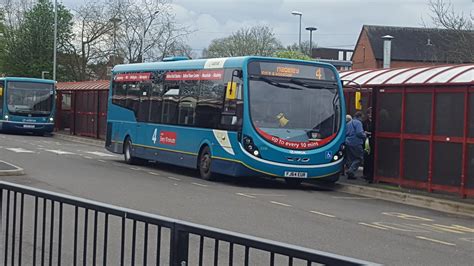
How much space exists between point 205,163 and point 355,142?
377 cm

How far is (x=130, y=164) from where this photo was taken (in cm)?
2430

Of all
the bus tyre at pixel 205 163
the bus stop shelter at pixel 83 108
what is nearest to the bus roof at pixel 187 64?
the bus tyre at pixel 205 163

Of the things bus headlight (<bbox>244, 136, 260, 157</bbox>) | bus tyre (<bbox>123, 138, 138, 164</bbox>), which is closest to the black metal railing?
bus headlight (<bbox>244, 136, 260, 157</bbox>)

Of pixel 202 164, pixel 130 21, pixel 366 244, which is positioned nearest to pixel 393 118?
pixel 202 164

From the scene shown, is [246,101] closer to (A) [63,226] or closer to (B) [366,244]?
(B) [366,244]

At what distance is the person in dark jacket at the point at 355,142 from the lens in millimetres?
19094

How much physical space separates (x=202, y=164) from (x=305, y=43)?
78.8 meters

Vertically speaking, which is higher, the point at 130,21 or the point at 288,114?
the point at 130,21

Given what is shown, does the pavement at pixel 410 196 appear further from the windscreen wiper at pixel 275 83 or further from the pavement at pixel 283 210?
the windscreen wiper at pixel 275 83

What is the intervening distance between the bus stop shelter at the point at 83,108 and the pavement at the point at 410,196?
20.4 metres

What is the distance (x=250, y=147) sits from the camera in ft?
57.9

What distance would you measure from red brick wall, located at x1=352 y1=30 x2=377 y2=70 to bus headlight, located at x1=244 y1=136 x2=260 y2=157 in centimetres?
6370

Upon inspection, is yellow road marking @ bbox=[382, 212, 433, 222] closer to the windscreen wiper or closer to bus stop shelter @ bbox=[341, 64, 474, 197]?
bus stop shelter @ bbox=[341, 64, 474, 197]

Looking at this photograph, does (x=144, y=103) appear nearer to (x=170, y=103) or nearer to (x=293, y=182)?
(x=170, y=103)
